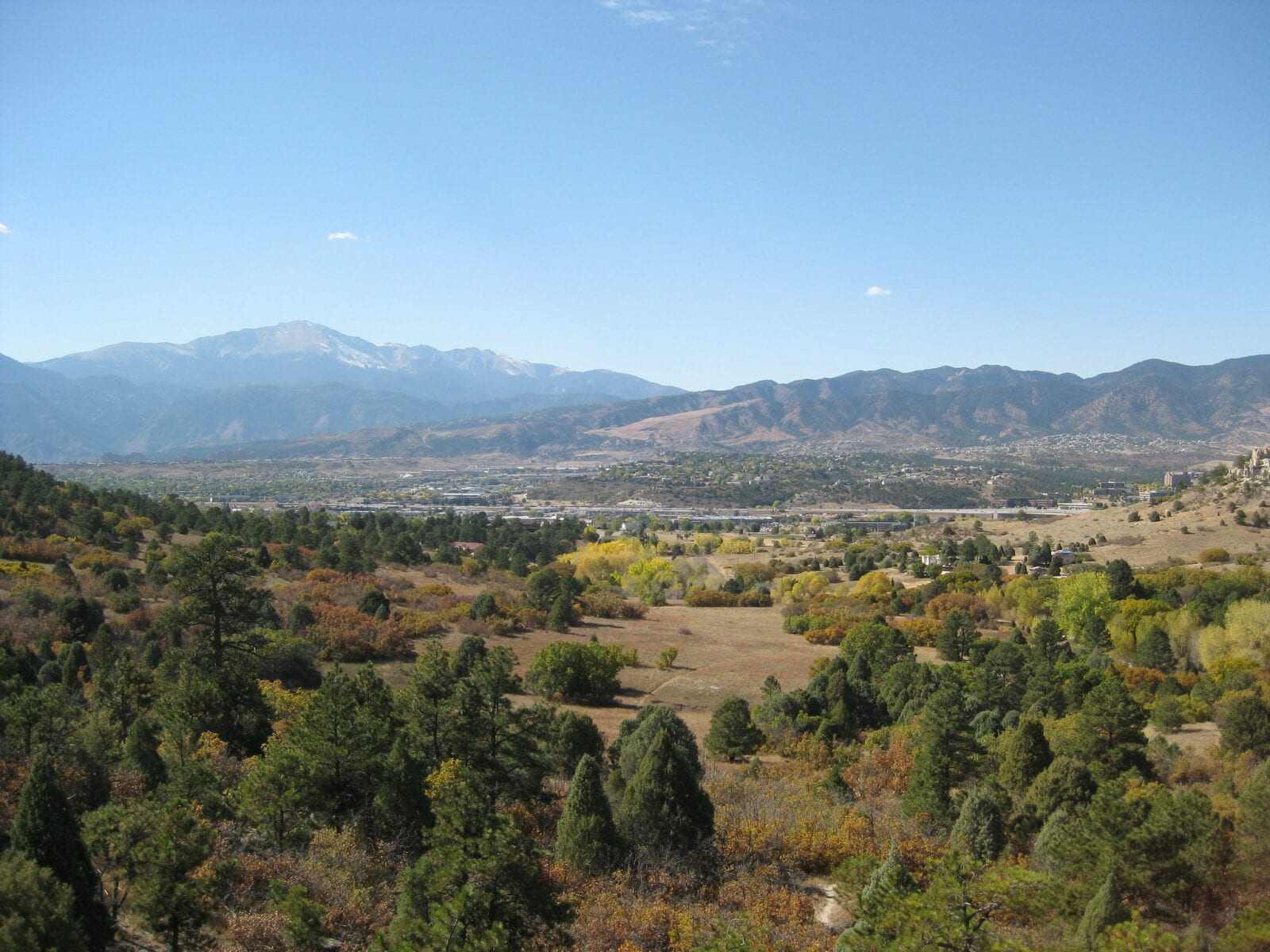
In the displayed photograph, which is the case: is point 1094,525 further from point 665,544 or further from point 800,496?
point 800,496

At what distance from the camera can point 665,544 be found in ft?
277

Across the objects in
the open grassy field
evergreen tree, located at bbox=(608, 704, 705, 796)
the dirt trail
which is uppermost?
evergreen tree, located at bbox=(608, 704, 705, 796)

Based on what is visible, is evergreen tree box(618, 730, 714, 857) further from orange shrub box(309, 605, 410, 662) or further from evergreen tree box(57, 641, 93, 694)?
orange shrub box(309, 605, 410, 662)

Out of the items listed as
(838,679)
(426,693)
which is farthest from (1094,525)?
(426,693)

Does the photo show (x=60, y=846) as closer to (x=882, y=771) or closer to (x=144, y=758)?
(x=144, y=758)

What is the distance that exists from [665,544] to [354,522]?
28.6 meters

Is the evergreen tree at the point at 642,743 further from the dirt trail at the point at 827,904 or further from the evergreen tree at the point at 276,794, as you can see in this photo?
the evergreen tree at the point at 276,794

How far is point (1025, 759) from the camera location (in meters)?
22.7

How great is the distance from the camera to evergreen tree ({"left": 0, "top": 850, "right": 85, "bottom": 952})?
9.01 meters

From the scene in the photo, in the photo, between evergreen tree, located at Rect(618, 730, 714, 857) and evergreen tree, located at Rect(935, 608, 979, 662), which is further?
evergreen tree, located at Rect(935, 608, 979, 662)

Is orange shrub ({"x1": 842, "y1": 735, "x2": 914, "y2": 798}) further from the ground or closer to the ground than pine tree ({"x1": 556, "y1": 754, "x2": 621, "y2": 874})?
closer to the ground

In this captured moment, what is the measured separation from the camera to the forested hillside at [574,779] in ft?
34.7

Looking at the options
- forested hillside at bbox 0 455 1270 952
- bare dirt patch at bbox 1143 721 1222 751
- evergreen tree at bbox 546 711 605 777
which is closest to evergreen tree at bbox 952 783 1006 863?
forested hillside at bbox 0 455 1270 952

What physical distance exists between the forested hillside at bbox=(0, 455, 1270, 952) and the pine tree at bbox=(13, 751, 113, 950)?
39 mm
